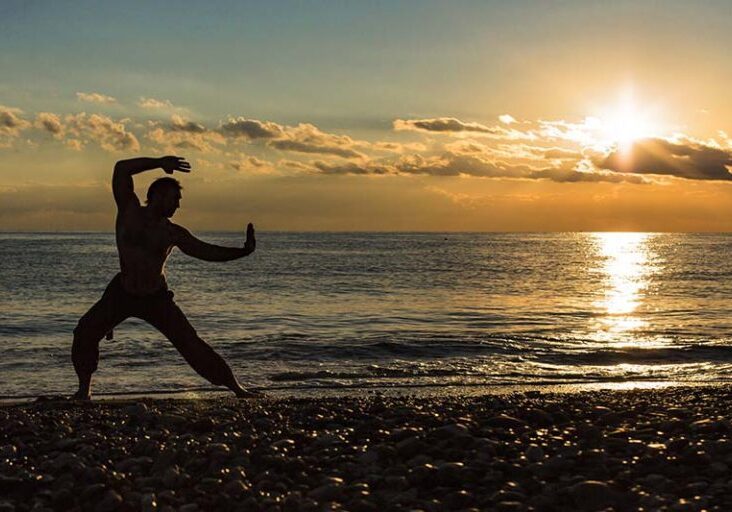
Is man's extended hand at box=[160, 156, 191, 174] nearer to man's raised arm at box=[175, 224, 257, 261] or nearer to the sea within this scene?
man's raised arm at box=[175, 224, 257, 261]

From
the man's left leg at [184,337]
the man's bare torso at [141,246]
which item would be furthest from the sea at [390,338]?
the man's bare torso at [141,246]

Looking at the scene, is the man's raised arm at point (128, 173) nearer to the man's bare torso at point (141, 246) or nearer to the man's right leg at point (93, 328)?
the man's bare torso at point (141, 246)

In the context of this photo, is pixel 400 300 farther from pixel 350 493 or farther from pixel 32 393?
pixel 350 493

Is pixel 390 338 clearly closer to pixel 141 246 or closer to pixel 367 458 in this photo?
pixel 141 246

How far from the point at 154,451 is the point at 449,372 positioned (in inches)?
321

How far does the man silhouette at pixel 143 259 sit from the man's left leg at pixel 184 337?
0.01m

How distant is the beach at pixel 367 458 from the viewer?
18.4 ft

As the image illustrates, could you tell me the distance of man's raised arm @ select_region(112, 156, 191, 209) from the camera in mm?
8898

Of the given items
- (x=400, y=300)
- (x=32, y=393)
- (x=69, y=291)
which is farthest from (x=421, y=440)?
(x=69, y=291)

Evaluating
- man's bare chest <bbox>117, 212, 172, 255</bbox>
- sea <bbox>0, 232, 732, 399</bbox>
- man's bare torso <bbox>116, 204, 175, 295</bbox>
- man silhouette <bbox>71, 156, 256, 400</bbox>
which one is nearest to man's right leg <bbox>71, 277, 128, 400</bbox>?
man silhouette <bbox>71, 156, 256, 400</bbox>

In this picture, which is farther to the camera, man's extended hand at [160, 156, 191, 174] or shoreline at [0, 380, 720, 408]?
shoreline at [0, 380, 720, 408]

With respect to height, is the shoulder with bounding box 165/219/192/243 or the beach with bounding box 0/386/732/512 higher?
the shoulder with bounding box 165/219/192/243

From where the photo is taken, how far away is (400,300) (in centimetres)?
3075

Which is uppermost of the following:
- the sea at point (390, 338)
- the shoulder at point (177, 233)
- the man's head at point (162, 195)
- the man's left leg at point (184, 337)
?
the man's head at point (162, 195)
